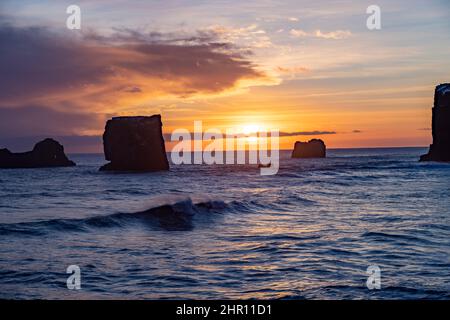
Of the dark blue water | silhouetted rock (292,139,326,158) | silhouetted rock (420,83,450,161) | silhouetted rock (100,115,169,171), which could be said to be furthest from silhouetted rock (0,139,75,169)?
the dark blue water

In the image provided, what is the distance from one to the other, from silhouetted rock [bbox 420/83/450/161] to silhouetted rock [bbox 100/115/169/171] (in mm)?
51659

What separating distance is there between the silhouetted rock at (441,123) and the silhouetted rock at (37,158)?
283 ft

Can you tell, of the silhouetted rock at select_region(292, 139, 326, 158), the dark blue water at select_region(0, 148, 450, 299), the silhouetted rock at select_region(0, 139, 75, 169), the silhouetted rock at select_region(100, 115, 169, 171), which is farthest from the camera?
the silhouetted rock at select_region(292, 139, 326, 158)

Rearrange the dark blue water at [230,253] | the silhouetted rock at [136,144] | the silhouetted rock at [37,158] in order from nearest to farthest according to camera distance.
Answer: the dark blue water at [230,253] < the silhouetted rock at [136,144] < the silhouetted rock at [37,158]

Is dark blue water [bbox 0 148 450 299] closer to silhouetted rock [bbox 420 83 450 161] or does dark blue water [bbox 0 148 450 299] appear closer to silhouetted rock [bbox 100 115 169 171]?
silhouetted rock [bbox 100 115 169 171]

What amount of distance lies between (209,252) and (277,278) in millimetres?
3467

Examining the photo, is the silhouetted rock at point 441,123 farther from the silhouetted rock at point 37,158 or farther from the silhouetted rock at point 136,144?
the silhouetted rock at point 37,158

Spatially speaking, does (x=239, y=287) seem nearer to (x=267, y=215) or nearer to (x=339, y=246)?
(x=339, y=246)

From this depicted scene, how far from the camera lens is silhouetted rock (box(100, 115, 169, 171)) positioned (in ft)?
285

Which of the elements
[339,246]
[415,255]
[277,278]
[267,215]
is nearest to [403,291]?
[277,278]

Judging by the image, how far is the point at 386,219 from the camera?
19750 mm

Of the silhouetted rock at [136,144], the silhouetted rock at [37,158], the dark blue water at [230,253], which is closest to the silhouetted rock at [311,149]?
the silhouetted rock at [37,158]

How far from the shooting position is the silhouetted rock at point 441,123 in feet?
305

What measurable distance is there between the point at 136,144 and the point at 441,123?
5633cm
